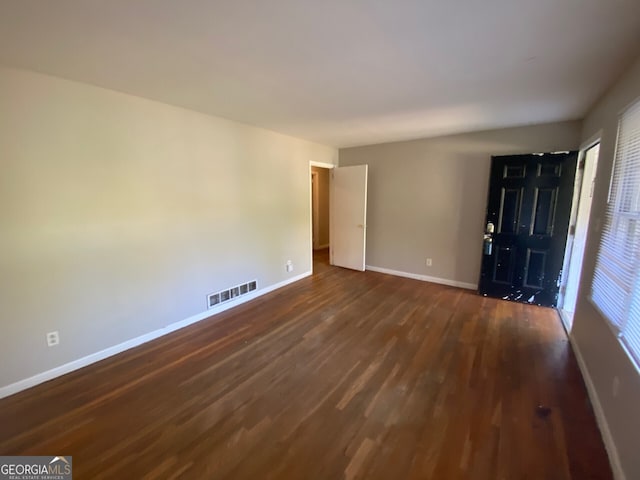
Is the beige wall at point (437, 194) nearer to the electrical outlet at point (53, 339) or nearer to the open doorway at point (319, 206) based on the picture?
the open doorway at point (319, 206)

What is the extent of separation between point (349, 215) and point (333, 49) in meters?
3.56

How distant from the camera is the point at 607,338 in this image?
1.86m

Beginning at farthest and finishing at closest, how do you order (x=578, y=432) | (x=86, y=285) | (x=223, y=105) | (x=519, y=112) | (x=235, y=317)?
(x=235, y=317), (x=519, y=112), (x=223, y=105), (x=86, y=285), (x=578, y=432)

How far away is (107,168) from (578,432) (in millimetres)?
3949

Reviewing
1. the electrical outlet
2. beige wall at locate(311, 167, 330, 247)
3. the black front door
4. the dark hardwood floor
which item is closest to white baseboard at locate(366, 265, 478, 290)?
the black front door

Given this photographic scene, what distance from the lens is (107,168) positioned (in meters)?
2.38

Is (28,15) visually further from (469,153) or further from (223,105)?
(469,153)

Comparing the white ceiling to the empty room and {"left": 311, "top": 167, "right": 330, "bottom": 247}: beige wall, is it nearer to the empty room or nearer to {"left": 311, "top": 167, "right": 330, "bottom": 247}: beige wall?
the empty room

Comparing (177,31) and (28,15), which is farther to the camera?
(177,31)

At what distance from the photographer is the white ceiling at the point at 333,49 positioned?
133 cm

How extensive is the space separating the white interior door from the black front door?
6.36 ft

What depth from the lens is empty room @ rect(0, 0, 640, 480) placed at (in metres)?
1.49

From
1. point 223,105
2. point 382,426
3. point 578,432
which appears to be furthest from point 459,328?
point 223,105

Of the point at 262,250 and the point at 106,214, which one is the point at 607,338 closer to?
the point at 262,250
